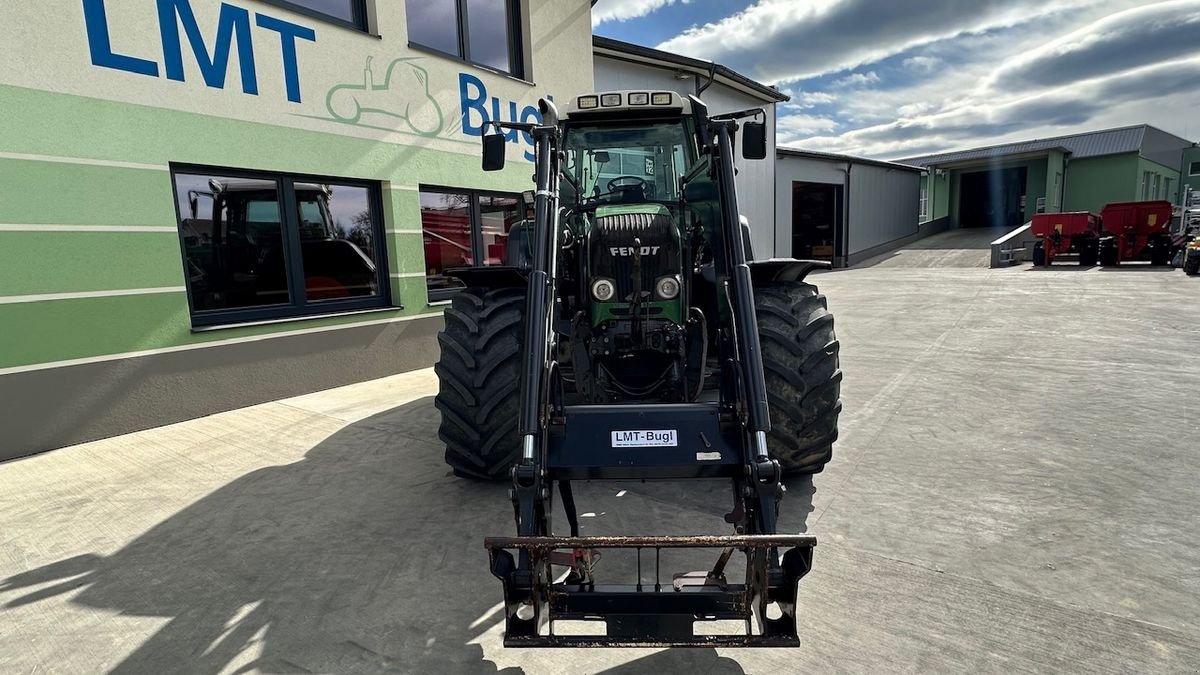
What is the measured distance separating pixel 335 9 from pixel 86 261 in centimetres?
362

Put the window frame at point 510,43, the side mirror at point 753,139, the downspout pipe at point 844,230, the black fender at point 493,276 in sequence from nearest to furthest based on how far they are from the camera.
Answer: the side mirror at point 753,139
the black fender at point 493,276
the window frame at point 510,43
the downspout pipe at point 844,230

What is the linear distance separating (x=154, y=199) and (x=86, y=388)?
1638 mm

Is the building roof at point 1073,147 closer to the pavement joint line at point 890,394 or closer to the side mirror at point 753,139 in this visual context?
the pavement joint line at point 890,394

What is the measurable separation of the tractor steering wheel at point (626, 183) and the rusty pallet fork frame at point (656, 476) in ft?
2.04

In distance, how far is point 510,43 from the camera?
867cm

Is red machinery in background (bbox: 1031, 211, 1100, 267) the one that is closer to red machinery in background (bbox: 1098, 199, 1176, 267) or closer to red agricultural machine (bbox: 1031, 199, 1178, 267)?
red agricultural machine (bbox: 1031, 199, 1178, 267)

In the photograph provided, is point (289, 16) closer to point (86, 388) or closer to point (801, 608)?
point (86, 388)

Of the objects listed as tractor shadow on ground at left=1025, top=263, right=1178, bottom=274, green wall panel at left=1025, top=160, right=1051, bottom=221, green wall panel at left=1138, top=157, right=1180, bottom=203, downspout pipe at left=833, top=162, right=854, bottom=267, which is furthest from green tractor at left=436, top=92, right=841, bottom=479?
green wall panel at left=1138, top=157, right=1180, bottom=203

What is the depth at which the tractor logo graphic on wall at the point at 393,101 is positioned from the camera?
6539 mm

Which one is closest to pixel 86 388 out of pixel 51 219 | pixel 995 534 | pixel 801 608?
pixel 51 219

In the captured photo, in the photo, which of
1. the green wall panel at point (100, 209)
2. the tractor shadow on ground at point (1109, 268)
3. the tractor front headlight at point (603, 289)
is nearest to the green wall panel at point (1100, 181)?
the tractor shadow on ground at point (1109, 268)

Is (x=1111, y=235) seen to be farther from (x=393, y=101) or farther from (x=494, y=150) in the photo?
(x=494, y=150)

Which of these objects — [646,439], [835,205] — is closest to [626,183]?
[646,439]

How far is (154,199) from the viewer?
5168 millimetres
